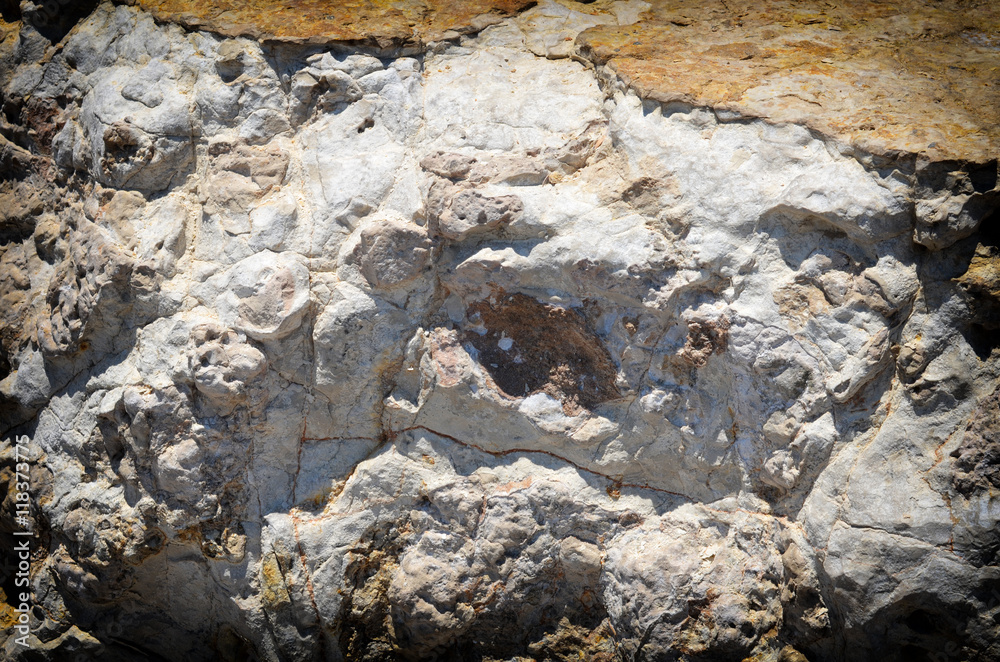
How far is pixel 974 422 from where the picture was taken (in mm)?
1919

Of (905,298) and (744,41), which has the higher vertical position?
(744,41)

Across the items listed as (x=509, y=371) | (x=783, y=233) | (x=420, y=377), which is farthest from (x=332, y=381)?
(x=783, y=233)

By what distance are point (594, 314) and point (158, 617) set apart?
171cm

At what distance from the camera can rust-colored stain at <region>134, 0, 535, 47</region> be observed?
2.50m

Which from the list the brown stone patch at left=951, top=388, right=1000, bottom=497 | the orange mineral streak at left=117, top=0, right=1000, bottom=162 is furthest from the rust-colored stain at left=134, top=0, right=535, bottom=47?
the brown stone patch at left=951, top=388, right=1000, bottom=497

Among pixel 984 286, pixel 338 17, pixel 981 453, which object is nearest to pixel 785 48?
pixel 984 286

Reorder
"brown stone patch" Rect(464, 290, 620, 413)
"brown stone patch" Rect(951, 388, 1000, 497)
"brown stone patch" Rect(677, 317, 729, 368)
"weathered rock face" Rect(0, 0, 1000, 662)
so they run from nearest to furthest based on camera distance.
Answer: "brown stone patch" Rect(951, 388, 1000, 497) < "weathered rock face" Rect(0, 0, 1000, 662) < "brown stone patch" Rect(677, 317, 729, 368) < "brown stone patch" Rect(464, 290, 620, 413)

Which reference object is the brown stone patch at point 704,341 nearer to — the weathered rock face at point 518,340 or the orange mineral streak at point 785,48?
the weathered rock face at point 518,340

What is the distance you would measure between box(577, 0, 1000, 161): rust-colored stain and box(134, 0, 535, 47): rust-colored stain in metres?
0.41

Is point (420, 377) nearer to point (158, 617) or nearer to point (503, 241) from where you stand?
point (503, 241)

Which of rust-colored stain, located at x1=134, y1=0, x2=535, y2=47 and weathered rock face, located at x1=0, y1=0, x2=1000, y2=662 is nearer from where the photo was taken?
weathered rock face, located at x1=0, y1=0, x2=1000, y2=662

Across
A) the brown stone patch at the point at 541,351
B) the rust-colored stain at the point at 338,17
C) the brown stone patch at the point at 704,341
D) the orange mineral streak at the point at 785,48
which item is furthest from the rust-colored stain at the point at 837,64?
the brown stone patch at the point at 541,351

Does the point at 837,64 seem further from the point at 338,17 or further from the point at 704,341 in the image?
the point at 338,17

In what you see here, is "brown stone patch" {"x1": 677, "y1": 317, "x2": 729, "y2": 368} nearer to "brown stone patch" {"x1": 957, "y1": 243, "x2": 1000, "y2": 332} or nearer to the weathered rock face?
the weathered rock face
